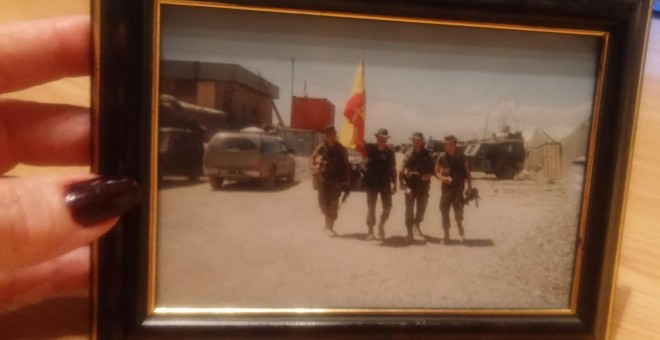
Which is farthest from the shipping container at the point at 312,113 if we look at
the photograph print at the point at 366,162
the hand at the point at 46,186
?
the hand at the point at 46,186

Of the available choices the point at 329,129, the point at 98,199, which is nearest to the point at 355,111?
the point at 329,129

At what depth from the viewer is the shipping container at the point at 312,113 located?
359 mm

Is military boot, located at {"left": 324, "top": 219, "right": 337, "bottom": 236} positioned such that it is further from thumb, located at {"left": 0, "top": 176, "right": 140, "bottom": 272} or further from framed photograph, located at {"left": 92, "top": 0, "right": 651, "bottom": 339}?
thumb, located at {"left": 0, "top": 176, "right": 140, "bottom": 272}

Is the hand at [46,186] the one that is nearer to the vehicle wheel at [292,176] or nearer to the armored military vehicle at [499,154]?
the vehicle wheel at [292,176]

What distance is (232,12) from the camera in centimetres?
34

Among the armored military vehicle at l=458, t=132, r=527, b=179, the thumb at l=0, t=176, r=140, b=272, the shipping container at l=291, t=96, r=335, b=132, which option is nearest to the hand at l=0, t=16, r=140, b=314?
the thumb at l=0, t=176, r=140, b=272

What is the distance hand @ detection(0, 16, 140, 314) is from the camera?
31 cm

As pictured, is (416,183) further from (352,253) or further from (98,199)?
(98,199)

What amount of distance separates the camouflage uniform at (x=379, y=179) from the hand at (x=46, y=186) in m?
0.15

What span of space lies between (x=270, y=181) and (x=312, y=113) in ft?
0.17

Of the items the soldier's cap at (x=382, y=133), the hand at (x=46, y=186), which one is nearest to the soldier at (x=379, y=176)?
the soldier's cap at (x=382, y=133)

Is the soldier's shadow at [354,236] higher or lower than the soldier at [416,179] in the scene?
lower

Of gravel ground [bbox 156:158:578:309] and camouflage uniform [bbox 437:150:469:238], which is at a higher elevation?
camouflage uniform [bbox 437:150:469:238]

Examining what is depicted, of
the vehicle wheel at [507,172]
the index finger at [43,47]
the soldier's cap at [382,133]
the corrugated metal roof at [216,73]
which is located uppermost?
the index finger at [43,47]
